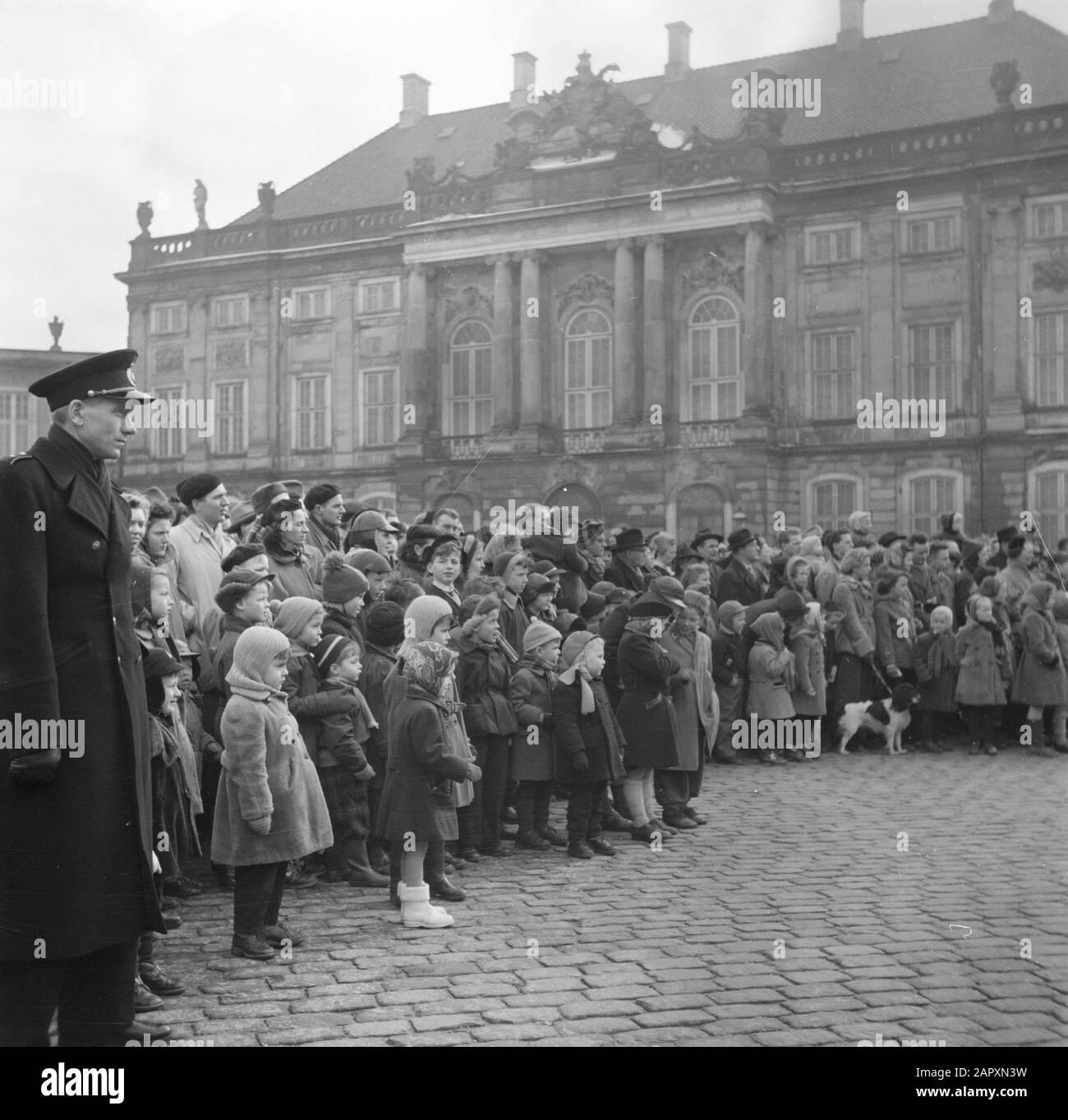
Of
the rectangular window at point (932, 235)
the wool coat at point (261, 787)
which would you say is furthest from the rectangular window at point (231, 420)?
the rectangular window at point (932, 235)

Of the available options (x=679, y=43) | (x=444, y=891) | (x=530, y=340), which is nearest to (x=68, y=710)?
(x=444, y=891)

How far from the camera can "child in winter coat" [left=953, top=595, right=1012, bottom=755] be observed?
13.2 metres

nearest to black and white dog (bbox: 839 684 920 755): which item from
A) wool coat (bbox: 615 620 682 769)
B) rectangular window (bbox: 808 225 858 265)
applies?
wool coat (bbox: 615 620 682 769)

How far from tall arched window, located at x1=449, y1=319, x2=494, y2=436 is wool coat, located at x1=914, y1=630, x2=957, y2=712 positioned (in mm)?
7097

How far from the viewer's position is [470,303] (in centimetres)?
1994

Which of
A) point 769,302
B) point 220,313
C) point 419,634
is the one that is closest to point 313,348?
point 220,313

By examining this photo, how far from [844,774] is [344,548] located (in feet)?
16.6

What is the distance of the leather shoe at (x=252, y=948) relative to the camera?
18.9 feet

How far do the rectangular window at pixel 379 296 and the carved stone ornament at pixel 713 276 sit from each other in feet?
41.8

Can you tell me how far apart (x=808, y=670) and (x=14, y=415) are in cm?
798

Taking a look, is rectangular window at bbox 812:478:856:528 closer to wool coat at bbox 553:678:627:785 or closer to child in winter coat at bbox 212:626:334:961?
wool coat at bbox 553:678:627:785

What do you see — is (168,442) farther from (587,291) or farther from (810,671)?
(587,291)

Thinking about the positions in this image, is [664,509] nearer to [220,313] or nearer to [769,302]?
[769,302]

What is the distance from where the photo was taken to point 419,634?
276 inches
